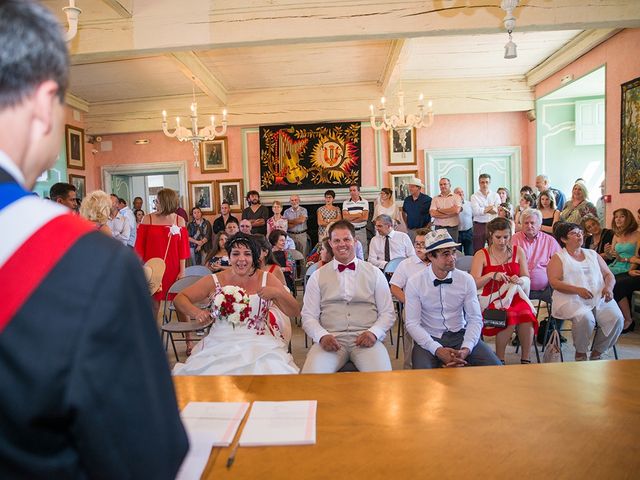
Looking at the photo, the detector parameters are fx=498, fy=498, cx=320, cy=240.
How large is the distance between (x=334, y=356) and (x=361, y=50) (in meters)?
6.34

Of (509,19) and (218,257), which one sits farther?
(218,257)

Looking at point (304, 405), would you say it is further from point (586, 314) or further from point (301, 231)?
point (301, 231)

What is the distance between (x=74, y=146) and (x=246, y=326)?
29.8ft

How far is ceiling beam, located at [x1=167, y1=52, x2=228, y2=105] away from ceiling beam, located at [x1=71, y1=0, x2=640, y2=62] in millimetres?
1776

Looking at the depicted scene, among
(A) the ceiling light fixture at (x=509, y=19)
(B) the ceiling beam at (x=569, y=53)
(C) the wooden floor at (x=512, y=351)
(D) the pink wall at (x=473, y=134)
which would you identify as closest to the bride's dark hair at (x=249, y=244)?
(C) the wooden floor at (x=512, y=351)

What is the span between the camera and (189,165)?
1152 cm

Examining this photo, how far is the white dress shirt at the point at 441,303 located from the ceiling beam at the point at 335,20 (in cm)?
306

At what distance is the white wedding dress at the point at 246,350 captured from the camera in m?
2.97

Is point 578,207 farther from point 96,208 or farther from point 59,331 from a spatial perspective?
point 59,331

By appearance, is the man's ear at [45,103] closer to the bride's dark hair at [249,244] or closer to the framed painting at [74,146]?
the bride's dark hair at [249,244]

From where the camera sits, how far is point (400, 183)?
36.5 feet

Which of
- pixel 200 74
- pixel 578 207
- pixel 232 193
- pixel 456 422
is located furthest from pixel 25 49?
pixel 232 193

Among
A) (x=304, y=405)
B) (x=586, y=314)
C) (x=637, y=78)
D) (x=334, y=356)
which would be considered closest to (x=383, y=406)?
(x=304, y=405)

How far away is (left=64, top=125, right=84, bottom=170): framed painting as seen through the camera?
10367 millimetres
